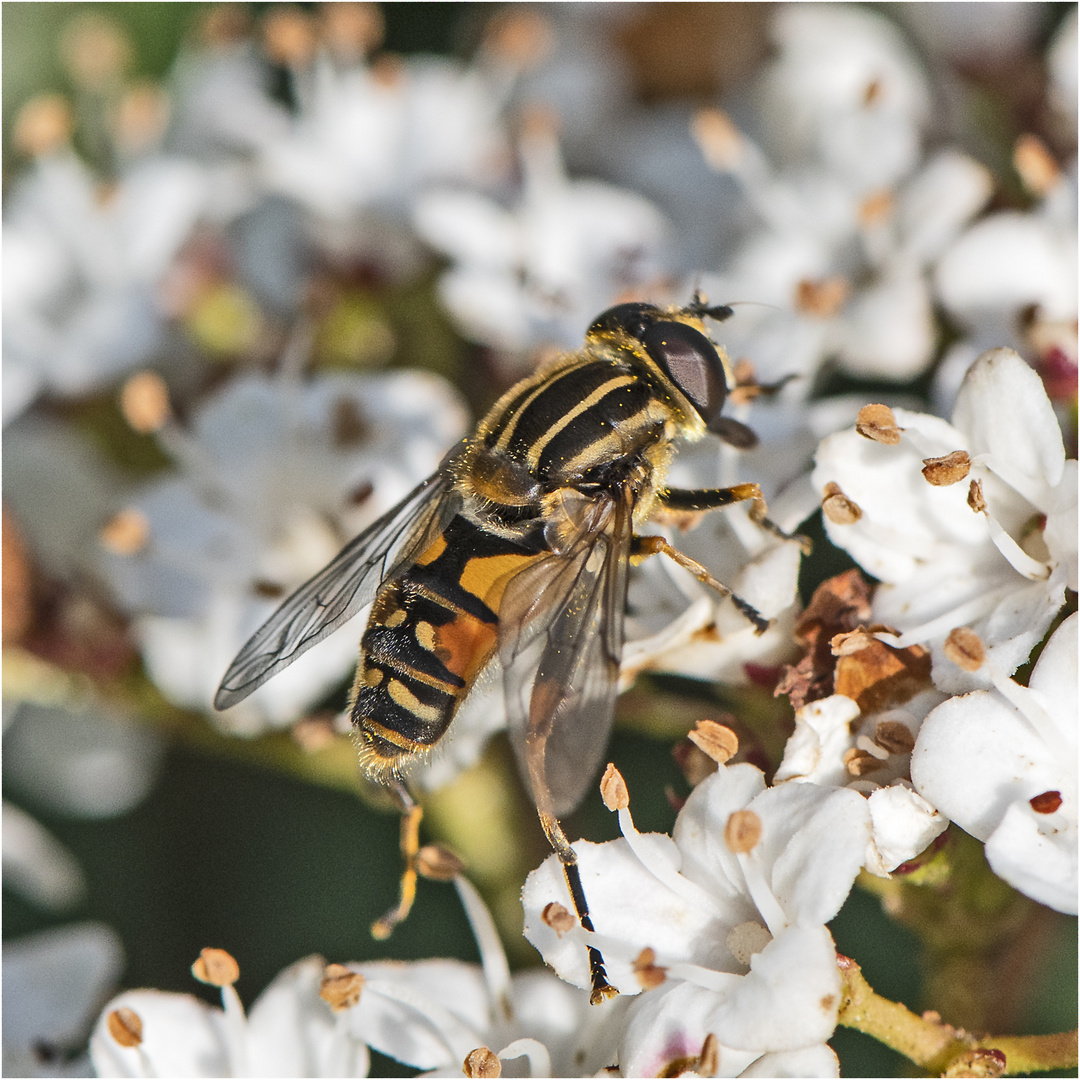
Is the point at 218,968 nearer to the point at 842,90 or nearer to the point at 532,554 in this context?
the point at 532,554

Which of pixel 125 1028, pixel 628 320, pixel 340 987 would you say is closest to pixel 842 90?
pixel 628 320

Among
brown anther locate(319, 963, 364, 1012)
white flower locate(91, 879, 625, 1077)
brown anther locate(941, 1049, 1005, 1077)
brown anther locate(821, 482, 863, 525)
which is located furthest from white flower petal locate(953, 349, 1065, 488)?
brown anther locate(319, 963, 364, 1012)

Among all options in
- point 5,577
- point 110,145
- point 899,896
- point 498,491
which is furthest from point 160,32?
point 899,896

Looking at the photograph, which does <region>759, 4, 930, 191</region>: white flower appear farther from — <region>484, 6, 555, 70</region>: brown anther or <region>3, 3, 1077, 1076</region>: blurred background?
<region>484, 6, 555, 70</region>: brown anther

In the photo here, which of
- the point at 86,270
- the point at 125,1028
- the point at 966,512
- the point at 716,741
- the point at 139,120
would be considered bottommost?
the point at 125,1028

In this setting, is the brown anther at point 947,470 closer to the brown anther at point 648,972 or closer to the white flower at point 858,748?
the white flower at point 858,748

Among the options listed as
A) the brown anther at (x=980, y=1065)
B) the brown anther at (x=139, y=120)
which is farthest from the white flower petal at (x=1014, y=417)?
the brown anther at (x=139, y=120)
